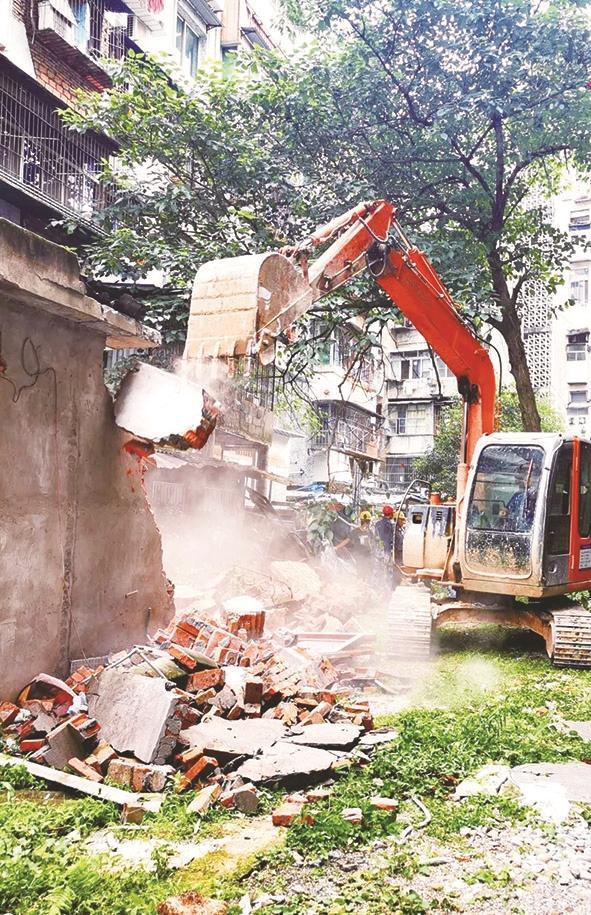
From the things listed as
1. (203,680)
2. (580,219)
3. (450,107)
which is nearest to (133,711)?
(203,680)

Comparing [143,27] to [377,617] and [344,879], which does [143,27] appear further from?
[344,879]

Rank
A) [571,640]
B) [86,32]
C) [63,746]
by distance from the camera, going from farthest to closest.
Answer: [86,32] < [571,640] < [63,746]

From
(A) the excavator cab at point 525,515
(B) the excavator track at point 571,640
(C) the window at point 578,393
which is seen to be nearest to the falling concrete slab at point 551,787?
(B) the excavator track at point 571,640

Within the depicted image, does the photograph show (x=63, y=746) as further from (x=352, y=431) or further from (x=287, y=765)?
(x=352, y=431)

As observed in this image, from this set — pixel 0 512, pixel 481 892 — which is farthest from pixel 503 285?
pixel 481 892

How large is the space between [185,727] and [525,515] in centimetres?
531

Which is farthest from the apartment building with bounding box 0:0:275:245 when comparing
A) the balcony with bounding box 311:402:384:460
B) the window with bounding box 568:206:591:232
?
the window with bounding box 568:206:591:232

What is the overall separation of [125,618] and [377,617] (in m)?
6.88

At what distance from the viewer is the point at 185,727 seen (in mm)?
5465

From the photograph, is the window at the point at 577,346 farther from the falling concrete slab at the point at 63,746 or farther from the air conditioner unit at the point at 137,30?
the falling concrete slab at the point at 63,746

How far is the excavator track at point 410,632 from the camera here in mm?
9422

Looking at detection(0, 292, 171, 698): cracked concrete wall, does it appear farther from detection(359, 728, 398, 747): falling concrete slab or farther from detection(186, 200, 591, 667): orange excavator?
detection(186, 200, 591, 667): orange excavator

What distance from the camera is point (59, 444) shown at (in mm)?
6367

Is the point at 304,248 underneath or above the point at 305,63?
underneath
